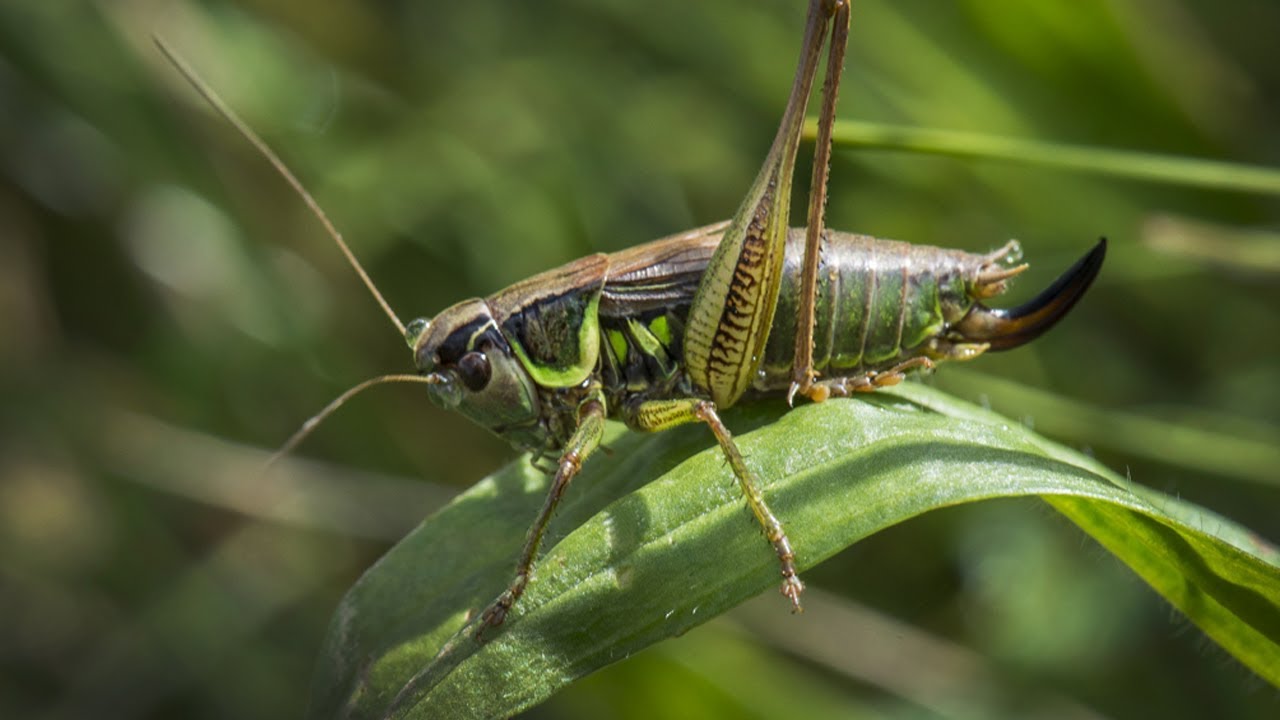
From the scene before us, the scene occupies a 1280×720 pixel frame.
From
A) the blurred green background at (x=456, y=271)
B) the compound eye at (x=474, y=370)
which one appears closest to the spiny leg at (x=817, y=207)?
the compound eye at (x=474, y=370)

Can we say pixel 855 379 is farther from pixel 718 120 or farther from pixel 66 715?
pixel 66 715

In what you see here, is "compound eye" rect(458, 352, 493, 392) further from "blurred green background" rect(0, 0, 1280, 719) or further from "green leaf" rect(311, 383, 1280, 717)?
"blurred green background" rect(0, 0, 1280, 719)

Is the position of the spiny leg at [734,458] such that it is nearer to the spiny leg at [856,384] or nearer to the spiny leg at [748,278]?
the spiny leg at [748,278]

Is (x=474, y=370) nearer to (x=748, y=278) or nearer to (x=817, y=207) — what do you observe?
(x=748, y=278)

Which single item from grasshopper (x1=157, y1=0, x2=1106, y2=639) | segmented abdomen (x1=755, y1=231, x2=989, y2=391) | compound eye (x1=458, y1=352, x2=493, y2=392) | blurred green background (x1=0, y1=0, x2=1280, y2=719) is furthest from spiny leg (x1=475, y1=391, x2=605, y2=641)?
blurred green background (x1=0, y1=0, x2=1280, y2=719)

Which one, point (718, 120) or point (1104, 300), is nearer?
point (1104, 300)

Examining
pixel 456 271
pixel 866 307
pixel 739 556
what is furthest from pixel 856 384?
pixel 456 271

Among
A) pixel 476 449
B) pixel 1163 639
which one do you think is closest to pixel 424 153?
pixel 476 449
